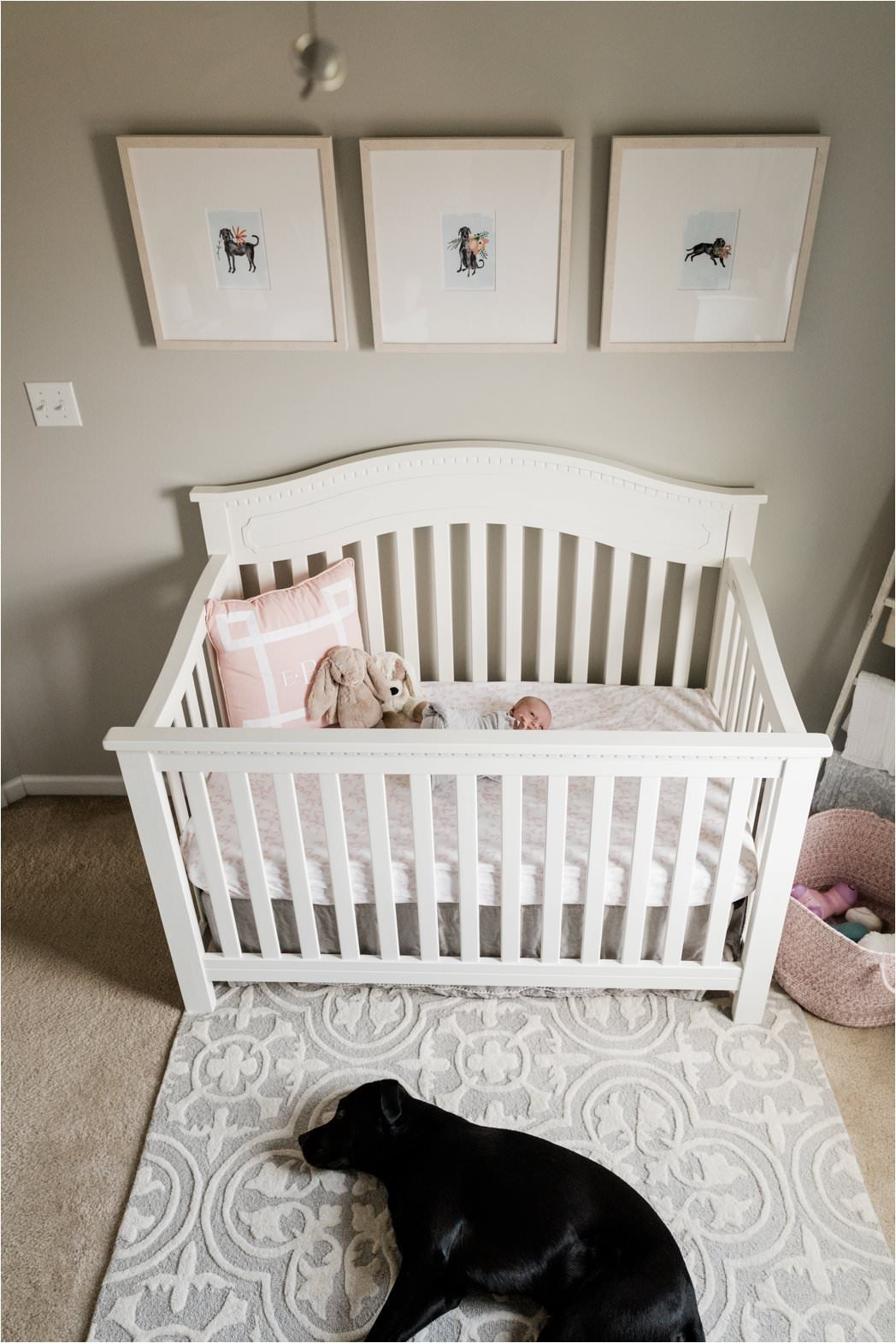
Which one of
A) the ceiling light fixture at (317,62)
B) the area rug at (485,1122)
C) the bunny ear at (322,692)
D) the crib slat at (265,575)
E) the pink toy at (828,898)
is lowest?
the area rug at (485,1122)

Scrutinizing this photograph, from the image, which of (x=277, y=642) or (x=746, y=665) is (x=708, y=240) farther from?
(x=277, y=642)

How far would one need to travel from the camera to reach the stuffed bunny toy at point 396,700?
2057 mm

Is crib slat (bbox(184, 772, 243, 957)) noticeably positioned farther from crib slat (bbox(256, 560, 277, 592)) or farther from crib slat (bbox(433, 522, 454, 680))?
crib slat (bbox(433, 522, 454, 680))

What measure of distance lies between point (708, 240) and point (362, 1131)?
1.72m

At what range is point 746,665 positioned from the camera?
6.33ft

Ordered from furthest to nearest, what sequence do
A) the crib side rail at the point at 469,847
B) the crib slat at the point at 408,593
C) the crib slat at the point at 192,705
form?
1. the crib slat at the point at 408,593
2. the crib slat at the point at 192,705
3. the crib side rail at the point at 469,847

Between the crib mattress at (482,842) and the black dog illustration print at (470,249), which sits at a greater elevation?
the black dog illustration print at (470,249)

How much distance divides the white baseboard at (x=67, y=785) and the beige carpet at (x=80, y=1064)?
6.3 inches

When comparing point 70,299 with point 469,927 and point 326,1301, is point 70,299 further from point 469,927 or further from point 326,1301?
point 326,1301

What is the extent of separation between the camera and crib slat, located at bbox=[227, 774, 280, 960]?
5.37 ft

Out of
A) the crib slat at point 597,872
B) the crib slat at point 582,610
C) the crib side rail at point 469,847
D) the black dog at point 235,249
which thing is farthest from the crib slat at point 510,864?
the black dog at point 235,249

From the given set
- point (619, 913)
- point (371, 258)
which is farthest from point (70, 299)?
point (619, 913)

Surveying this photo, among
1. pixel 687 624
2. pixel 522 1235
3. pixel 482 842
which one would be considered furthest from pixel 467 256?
pixel 522 1235

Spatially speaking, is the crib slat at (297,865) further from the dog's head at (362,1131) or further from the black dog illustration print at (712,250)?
the black dog illustration print at (712,250)
